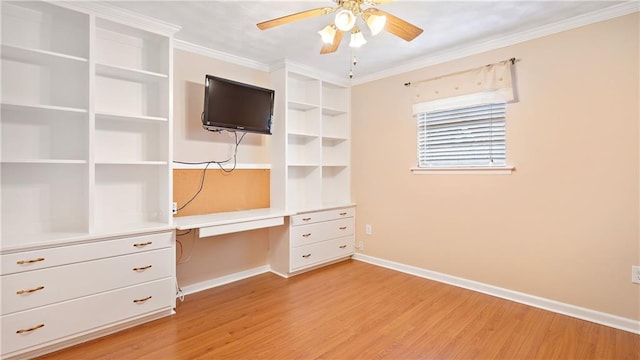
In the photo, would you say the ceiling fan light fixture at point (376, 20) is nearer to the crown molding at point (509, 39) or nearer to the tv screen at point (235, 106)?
the tv screen at point (235, 106)

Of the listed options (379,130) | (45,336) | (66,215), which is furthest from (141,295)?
(379,130)

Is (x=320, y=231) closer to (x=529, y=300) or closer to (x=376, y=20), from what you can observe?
(x=529, y=300)

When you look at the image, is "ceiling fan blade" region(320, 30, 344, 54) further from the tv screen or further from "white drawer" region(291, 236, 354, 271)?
"white drawer" region(291, 236, 354, 271)

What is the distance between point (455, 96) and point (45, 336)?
12.4 feet

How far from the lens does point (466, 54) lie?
313 cm

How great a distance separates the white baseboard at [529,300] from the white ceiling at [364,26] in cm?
229

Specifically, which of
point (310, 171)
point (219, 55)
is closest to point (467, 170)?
point (310, 171)

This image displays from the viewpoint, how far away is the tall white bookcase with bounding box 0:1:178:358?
2.01 meters

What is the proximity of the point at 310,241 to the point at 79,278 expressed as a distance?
2.12 m

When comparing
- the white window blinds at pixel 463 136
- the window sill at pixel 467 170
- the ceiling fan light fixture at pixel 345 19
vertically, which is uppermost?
the ceiling fan light fixture at pixel 345 19

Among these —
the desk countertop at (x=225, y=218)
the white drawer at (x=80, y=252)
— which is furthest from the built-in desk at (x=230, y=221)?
the white drawer at (x=80, y=252)

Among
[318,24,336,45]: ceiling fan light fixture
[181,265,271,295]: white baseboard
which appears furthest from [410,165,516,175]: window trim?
[181,265,271,295]: white baseboard

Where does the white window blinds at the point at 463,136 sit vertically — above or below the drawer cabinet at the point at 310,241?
above

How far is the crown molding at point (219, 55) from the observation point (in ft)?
9.71
